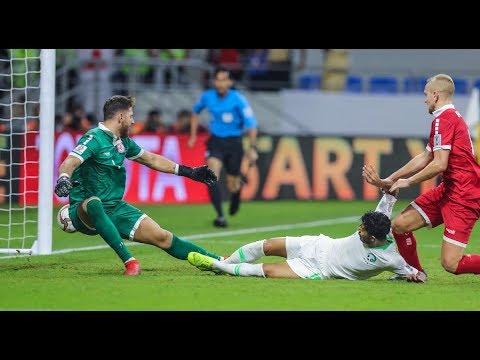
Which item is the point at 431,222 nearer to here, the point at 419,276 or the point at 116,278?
the point at 419,276

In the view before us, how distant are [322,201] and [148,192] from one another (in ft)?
10.3

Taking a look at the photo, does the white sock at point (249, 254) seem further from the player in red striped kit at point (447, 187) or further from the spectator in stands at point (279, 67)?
the spectator in stands at point (279, 67)

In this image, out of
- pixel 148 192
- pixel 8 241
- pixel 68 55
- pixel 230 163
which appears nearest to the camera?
pixel 8 241

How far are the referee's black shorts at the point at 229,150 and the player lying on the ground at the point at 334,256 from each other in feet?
17.9

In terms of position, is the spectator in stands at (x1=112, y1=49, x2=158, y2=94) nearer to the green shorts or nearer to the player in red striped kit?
the green shorts

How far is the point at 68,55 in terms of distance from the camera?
70.7 ft

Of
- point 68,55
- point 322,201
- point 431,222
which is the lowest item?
point 322,201

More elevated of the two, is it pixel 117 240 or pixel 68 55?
pixel 68 55

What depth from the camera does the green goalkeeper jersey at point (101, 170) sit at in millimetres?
9180

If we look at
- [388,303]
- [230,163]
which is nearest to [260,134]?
[230,163]

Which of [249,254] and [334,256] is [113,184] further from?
[334,256]

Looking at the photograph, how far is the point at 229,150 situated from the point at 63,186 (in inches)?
255

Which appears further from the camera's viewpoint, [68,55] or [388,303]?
[68,55]

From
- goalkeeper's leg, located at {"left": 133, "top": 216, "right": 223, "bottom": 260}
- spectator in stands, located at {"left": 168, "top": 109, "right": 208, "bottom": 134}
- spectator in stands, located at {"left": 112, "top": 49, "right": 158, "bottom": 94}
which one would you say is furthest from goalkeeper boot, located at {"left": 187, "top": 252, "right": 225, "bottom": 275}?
spectator in stands, located at {"left": 112, "top": 49, "right": 158, "bottom": 94}
